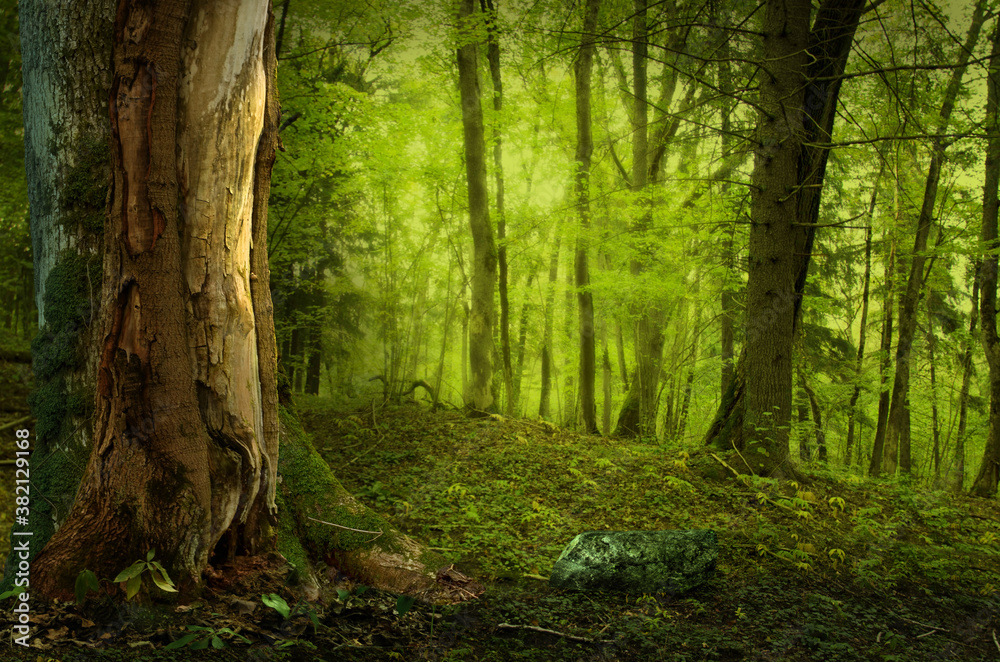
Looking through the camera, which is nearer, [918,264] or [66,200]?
[66,200]

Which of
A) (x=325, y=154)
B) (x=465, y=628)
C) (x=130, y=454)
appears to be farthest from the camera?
(x=325, y=154)

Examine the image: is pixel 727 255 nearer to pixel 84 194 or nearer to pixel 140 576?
pixel 84 194

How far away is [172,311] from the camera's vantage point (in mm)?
2520

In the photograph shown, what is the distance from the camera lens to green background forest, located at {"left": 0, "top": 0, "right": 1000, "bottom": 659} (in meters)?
4.50

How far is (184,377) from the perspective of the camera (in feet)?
8.36

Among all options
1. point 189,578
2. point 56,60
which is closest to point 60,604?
point 189,578

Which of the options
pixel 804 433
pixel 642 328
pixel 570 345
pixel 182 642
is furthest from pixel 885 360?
pixel 182 642

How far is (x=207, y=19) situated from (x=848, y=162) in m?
11.3

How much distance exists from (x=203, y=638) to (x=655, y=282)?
30.5 feet

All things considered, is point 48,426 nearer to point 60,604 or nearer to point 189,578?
point 60,604

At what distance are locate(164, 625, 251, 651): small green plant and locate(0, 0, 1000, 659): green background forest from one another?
48.8 inches

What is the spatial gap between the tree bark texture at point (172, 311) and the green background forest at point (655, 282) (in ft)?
5.46

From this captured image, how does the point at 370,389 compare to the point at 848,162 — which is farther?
the point at 370,389

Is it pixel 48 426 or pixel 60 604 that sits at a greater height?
pixel 48 426
